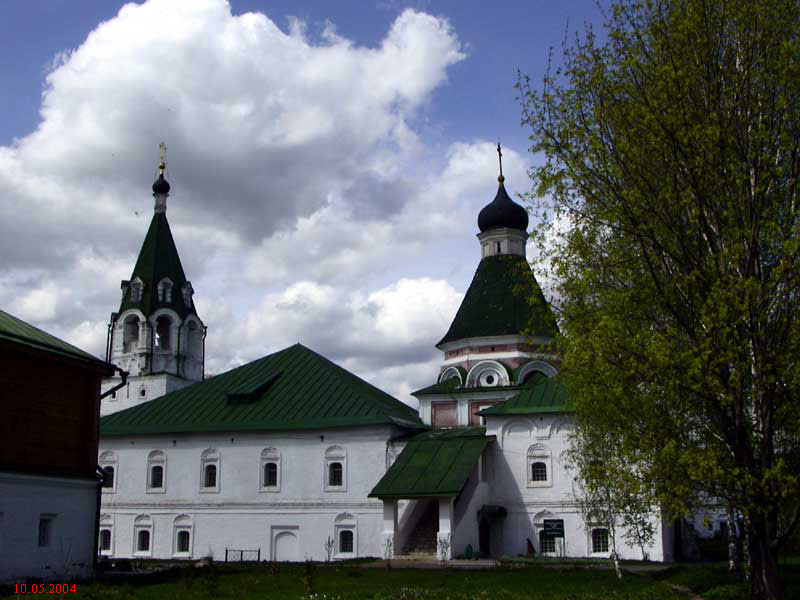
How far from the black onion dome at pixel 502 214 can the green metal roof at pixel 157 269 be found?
871 inches

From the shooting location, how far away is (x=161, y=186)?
5569cm

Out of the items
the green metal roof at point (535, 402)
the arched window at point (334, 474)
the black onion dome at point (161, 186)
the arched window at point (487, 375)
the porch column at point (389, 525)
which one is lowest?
the porch column at point (389, 525)

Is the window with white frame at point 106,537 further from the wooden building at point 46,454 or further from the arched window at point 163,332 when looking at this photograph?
the arched window at point 163,332

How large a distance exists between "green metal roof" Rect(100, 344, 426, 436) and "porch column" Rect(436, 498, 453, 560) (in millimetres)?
4523

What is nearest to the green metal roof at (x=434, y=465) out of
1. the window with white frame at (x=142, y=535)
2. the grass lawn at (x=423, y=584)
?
the grass lawn at (x=423, y=584)

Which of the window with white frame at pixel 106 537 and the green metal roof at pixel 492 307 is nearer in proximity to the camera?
the window with white frame at pixel 106 537

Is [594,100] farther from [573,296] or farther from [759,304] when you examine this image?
[759,304]

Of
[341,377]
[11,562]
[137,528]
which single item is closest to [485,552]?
[341,377]

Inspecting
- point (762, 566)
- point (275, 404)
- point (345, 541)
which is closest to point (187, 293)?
point (275, 404)

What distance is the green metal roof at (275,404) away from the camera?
32.9 meters

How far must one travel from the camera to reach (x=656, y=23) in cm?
1464

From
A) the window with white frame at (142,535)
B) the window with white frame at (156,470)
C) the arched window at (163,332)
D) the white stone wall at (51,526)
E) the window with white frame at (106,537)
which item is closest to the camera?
the white stone wall at (51,526)

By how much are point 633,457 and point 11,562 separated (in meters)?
13.0

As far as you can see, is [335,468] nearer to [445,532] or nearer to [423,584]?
[445,532]
